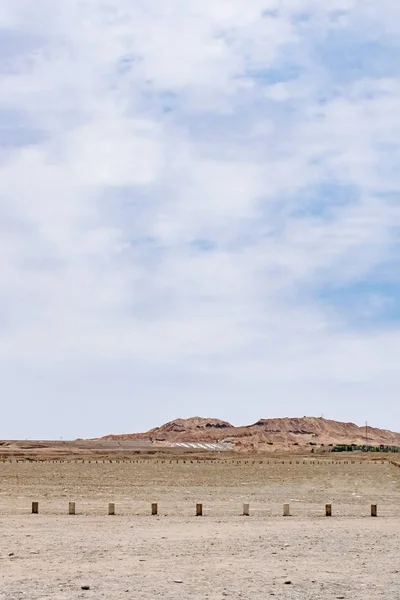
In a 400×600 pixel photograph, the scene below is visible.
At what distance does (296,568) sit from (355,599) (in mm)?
3303

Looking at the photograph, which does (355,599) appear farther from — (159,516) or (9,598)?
(159,516)

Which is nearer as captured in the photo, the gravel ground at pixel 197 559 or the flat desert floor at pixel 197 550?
the gravel ground at pixel 197 559

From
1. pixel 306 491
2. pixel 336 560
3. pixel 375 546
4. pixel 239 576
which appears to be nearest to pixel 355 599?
pixel 239 576

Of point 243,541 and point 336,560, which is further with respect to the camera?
point 243,541

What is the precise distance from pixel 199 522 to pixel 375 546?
22.6 feet

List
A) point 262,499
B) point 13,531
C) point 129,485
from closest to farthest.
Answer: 1. point 13,531
2. point 262,499
3. point 129,485

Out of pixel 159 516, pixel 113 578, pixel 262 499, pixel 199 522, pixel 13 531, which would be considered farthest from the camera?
pixel 262 499

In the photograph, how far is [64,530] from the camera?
78.2 feet

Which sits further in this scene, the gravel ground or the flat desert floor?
the flat desert floor

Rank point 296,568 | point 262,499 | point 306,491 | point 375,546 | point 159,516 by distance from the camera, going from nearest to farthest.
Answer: point 296,568
point 375,546
point 159,516
point 262,499
point 306,491

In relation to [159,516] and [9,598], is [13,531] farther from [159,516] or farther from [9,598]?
[9,598]

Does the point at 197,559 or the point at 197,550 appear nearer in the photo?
the point at 197,559

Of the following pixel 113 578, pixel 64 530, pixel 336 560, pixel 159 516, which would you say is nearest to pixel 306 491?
pixel 159 516

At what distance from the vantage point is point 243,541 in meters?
21.8
